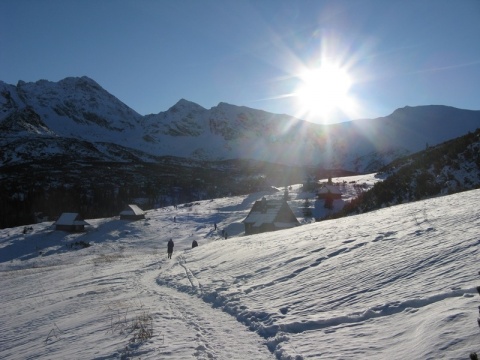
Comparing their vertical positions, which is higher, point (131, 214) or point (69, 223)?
point (131, 214)

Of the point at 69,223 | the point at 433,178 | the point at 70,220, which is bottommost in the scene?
the point at 69,223

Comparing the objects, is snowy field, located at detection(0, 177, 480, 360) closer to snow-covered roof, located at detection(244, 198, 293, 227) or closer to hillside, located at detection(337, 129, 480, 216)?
hillside, located at detection(337, 129, 480, 216)

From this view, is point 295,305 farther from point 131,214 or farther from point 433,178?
point 131,214

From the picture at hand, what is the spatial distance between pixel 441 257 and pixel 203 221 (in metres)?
63.5

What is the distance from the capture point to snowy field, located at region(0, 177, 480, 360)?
18.9ft

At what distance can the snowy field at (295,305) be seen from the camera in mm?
5762

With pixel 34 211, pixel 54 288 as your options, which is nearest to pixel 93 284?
pixel 54 288

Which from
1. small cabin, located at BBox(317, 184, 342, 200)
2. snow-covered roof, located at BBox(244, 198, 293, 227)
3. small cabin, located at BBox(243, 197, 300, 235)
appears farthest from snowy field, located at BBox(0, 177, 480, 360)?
small cabin, located at BBox(317, 184, 342, 200)

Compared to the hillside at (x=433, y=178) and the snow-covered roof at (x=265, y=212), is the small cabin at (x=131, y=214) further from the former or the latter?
the hillside at (x=433, y=178)

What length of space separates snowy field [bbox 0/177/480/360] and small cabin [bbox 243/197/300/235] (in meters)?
29.8

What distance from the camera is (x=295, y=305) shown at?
8453mm

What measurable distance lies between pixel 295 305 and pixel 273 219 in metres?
38.1

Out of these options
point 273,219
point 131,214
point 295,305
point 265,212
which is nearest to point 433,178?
point 295,305

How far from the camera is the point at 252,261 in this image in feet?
48.0
